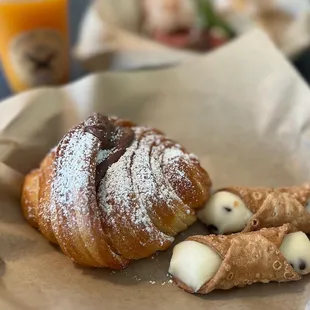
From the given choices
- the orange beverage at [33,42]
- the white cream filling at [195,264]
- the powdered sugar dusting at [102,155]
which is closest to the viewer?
the white cream filling at [195,264]

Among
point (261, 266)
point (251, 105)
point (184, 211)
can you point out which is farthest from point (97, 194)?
point (251, 105)

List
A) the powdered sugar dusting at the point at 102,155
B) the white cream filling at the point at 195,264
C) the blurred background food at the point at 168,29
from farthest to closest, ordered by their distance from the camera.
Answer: the blurred background food at the point at 168,29 < the powdered sugar dusting at the point at 102,155 < the white cream filling at the point at 195,264

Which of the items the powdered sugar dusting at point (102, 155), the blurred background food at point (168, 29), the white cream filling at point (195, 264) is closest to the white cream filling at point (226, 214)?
the white cream filling at point (195, 264)

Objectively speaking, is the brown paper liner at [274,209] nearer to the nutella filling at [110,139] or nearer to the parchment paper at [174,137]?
the parchment paper at [174,137]

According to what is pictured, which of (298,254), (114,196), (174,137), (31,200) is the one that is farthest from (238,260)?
(174,137)

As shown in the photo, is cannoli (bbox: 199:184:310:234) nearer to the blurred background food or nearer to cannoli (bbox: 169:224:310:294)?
cannoli (bbox: 169:224:310:294)

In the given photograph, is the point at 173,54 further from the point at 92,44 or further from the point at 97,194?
the point at 97,194
